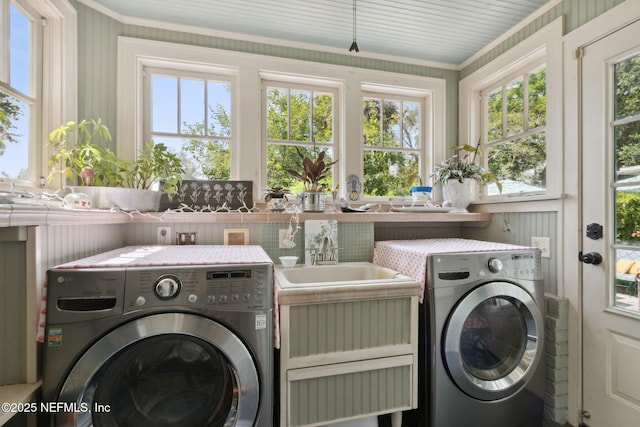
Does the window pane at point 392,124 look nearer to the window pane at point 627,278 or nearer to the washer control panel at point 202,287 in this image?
the window pane at point 627,278

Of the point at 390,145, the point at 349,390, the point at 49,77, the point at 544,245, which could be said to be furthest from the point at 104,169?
the point at 544,245

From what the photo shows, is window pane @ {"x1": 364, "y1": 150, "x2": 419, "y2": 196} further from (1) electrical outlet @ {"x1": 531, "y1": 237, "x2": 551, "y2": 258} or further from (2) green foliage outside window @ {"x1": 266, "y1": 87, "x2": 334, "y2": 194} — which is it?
(1) electrical outlet @ {"x1": 531, "y1": 237, "x2": 551, "y2": 258}

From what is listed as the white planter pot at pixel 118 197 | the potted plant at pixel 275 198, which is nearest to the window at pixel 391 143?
the potted plant at pixel 275 198

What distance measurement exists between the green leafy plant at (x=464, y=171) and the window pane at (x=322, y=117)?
3.02ft

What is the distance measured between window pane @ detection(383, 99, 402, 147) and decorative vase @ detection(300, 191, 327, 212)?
38.5 inches

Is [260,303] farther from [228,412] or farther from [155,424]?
[155,424]

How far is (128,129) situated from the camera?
1.95 meters

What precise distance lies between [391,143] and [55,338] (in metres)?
2.40

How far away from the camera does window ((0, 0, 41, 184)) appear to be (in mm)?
1390

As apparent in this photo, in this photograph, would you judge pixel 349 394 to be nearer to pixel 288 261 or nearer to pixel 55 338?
pixel 288 261

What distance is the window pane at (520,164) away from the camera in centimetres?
194

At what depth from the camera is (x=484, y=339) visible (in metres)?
1.59

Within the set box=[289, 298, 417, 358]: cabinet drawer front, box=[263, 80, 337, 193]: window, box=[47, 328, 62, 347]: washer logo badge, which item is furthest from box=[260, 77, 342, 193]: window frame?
box=[47, 328, 62, 347]: washer logo badge

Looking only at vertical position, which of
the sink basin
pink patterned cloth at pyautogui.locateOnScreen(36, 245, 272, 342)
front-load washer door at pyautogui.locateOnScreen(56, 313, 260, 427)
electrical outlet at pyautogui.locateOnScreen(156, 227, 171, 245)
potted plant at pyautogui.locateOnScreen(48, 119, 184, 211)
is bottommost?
front-load washer door at pyautogui.locateOnScreen(56, 313, 260, 427)
